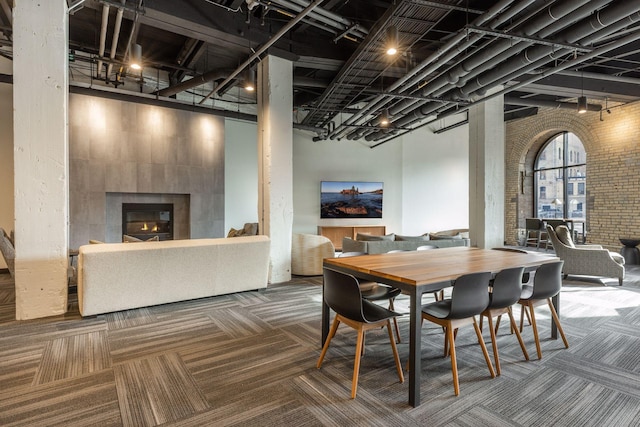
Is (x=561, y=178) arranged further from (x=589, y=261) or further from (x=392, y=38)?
(x=392, y=38)

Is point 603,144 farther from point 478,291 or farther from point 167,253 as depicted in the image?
point 167,253

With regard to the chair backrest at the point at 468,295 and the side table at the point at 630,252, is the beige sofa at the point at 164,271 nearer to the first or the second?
the chair backrest at the point at 468,295

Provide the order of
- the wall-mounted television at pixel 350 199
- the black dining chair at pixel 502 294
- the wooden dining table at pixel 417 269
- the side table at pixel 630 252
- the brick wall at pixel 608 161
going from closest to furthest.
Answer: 1. the wooden dining table at pixel 417 269
2. the black dining chair at pixel 502 294
3. the side table at pixel 630 252
4. the brick wall at pixel 608 161
5. the wall-mounted television at pixel 350 199

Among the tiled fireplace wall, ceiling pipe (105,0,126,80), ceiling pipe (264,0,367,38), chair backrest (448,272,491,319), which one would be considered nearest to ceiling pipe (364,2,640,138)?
ceiling pipe (264,0,367,38)

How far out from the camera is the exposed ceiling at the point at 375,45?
13.0ft

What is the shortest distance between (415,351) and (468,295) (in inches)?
21.7

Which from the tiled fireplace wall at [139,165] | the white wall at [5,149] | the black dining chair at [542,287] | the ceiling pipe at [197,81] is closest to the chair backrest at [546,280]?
the black dining chair at [542,287]

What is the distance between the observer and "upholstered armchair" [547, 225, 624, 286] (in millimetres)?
5383

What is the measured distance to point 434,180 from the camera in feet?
37.3

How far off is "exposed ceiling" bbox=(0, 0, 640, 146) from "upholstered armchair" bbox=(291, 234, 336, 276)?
285 cm

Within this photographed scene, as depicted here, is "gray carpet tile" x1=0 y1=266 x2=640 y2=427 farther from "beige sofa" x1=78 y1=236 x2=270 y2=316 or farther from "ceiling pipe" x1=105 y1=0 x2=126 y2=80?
"ceiling pipe" x1=105 y1=0 x2=126 y2=80

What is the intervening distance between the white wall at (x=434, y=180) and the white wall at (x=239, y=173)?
4.95 meters

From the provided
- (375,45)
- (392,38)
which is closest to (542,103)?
(375,45)

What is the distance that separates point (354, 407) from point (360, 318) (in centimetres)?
53
